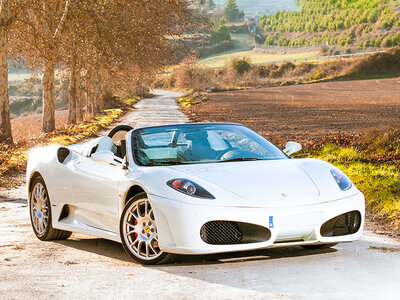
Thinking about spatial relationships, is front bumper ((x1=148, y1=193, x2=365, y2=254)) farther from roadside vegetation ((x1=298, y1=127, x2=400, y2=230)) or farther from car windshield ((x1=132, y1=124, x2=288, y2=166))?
roadside vegetation ((x1=298, y1=127, x2=400, y2=230))

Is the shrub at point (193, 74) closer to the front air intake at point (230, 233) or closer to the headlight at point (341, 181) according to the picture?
the headlight at point (341, 181)

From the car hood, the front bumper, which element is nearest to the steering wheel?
the car hood

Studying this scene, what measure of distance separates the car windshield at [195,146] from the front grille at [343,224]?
115cm

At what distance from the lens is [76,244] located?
7.53 meters

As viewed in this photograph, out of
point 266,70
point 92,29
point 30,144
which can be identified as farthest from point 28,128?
point 266,70

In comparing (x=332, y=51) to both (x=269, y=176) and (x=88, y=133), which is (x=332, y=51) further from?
(x=269, y=176)

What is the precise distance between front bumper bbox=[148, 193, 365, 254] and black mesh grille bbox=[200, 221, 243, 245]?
5 centimetres

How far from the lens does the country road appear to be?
505 centimetres

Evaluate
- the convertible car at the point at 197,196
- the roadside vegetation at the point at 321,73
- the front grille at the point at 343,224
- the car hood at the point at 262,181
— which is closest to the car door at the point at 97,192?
the convertible car at the point at 197,196

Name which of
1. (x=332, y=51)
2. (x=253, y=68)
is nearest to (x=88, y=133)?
(x=253, y=68)

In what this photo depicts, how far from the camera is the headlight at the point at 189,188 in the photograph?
586 cm

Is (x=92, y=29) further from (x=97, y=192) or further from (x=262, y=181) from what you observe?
(x=262, y=181)

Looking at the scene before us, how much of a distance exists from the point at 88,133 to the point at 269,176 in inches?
878

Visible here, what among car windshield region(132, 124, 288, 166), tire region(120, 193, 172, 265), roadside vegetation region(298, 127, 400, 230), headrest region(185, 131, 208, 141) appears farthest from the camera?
roadside vegetation region(298, 127, 400, 230)
